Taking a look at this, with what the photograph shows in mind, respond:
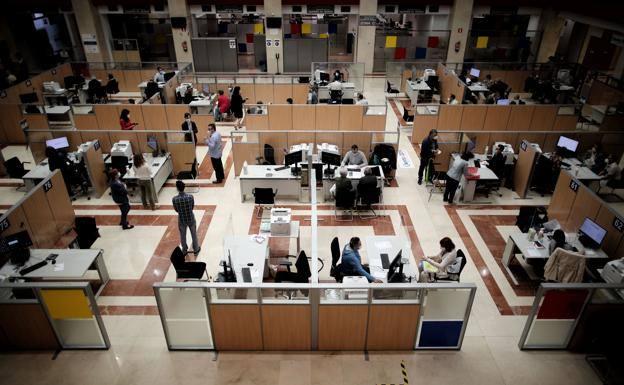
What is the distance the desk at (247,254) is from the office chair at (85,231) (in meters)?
2.70

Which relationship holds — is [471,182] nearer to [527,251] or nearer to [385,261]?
[527,251]

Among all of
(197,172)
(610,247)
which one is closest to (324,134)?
(197,172)

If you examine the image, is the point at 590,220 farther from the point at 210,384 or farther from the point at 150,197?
the point at 150,197

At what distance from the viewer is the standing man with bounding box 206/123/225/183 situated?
10.3 meters

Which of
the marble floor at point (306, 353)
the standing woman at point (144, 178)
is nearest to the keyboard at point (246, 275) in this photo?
the marble floor at point (306, 353)

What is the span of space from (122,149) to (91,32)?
12.5 metres

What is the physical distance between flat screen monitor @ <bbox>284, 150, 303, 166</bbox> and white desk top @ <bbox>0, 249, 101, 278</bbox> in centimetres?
475

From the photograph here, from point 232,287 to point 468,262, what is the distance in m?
5.02

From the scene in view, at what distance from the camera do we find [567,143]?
10.5 metres

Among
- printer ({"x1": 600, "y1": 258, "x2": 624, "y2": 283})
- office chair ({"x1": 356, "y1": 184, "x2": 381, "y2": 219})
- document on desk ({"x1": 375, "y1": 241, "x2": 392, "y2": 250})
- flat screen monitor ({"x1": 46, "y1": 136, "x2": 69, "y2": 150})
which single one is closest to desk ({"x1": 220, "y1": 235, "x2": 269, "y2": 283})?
document on desk ({"x1": 375, "y1": 241, "x2": 392, "y2": 250})

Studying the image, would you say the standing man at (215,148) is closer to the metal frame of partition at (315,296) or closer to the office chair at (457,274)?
the metal frame of partition at (315,296)

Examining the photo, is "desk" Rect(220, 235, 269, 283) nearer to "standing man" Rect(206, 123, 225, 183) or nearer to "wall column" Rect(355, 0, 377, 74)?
"standing man" Rect(206, 123, 225, 183)

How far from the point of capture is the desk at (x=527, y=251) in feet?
23.5

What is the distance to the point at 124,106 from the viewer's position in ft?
42.8
